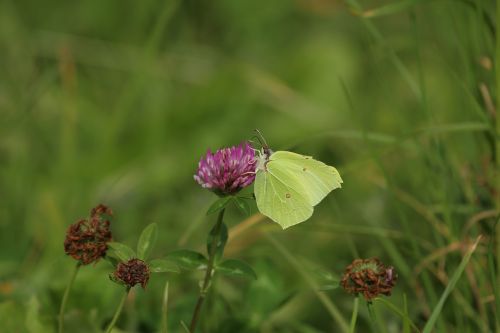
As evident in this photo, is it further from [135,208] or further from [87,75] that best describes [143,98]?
[135,208]

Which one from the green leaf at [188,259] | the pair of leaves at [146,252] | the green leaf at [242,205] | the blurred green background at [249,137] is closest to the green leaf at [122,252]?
the pair of leaves at [146,252]

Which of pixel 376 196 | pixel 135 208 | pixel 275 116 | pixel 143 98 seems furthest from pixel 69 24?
pixel 376 196

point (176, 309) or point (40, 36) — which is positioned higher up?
point (40, 36)

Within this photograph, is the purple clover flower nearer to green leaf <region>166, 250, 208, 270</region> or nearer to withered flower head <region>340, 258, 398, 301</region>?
green leaf <region>166, 250, 208, 270</region>

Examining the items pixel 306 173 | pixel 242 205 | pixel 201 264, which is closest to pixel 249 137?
pixel 306 173

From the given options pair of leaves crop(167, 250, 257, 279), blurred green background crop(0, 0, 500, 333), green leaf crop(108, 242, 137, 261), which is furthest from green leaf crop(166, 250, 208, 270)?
blurred green background crop(0, 0, 500, 333)

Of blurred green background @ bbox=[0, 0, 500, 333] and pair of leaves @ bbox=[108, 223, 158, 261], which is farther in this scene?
blurred green background @ bbox=[0, 0, 500, 333]

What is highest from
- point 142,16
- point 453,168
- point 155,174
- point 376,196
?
point 142,16
